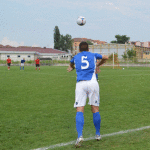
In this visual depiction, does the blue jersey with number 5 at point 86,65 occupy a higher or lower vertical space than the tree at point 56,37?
lower

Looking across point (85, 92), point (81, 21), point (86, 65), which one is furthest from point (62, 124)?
point (81, 21)

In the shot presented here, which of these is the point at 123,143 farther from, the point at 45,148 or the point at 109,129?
the point at 45,148

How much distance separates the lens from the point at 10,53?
78.6m

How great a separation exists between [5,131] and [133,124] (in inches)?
116

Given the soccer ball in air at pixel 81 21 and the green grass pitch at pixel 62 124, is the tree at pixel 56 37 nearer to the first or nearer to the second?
the soccer ball in air at pixel 81 21

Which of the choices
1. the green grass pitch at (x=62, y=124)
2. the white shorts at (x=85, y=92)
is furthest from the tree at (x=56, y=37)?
the white shorts at (x=85, y=92)

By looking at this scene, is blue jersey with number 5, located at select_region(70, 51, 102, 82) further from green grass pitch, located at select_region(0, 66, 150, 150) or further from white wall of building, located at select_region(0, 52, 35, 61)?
white wall of building, located at select_region(0, 52, 35, 61)

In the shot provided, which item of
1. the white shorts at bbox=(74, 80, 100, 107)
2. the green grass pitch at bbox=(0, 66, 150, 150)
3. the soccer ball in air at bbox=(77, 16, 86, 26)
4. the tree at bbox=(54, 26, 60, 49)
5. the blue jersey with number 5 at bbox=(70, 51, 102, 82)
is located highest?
the tree at bbox=(54, 26, 60, 49)

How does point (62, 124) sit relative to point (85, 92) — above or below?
below

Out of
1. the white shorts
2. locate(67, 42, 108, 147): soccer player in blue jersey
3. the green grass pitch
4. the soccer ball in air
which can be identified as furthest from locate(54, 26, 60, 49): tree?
the white shorts

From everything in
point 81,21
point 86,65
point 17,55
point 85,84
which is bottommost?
point 85,84

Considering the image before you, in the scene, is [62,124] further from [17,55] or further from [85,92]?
[17,55]

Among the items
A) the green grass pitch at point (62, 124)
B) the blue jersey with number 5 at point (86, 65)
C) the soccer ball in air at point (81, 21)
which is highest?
the soccer ball in air at point (81, 21)

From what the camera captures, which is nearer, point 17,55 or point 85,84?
point 85,84
